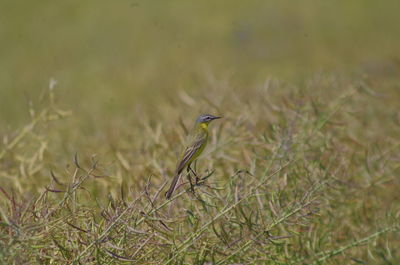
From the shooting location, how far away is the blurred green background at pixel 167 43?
1067 centimetres

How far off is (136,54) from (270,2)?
3762mm

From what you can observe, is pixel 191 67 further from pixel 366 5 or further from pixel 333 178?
pixel 333 178

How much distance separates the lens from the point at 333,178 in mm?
3041

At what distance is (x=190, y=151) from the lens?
3312 millimetres

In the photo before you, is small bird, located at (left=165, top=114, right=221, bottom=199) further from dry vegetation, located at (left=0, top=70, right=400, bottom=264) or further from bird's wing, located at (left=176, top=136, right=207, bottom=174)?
→ dry vegetation, located at (left=0, top=70, right=400, bottom=264)

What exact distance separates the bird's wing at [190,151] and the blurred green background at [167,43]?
5794mm

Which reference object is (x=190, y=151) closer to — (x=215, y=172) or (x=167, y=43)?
(x=215, y=172)

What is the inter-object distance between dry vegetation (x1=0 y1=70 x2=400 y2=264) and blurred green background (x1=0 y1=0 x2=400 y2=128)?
16.3 ft

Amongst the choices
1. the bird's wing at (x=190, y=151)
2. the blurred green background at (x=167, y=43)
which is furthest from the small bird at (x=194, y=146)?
the blurred green background at (x=167, y=43)

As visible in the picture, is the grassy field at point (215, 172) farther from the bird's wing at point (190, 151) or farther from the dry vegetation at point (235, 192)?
the bird's wing at point (190, 151)

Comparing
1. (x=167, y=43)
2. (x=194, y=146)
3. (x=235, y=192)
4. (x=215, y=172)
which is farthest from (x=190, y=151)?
(x=167, y=43)

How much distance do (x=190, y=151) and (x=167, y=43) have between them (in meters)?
10.1

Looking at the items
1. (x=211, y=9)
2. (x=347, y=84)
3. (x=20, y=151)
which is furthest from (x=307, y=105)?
(x=211, y=9)

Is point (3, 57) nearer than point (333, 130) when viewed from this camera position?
No
